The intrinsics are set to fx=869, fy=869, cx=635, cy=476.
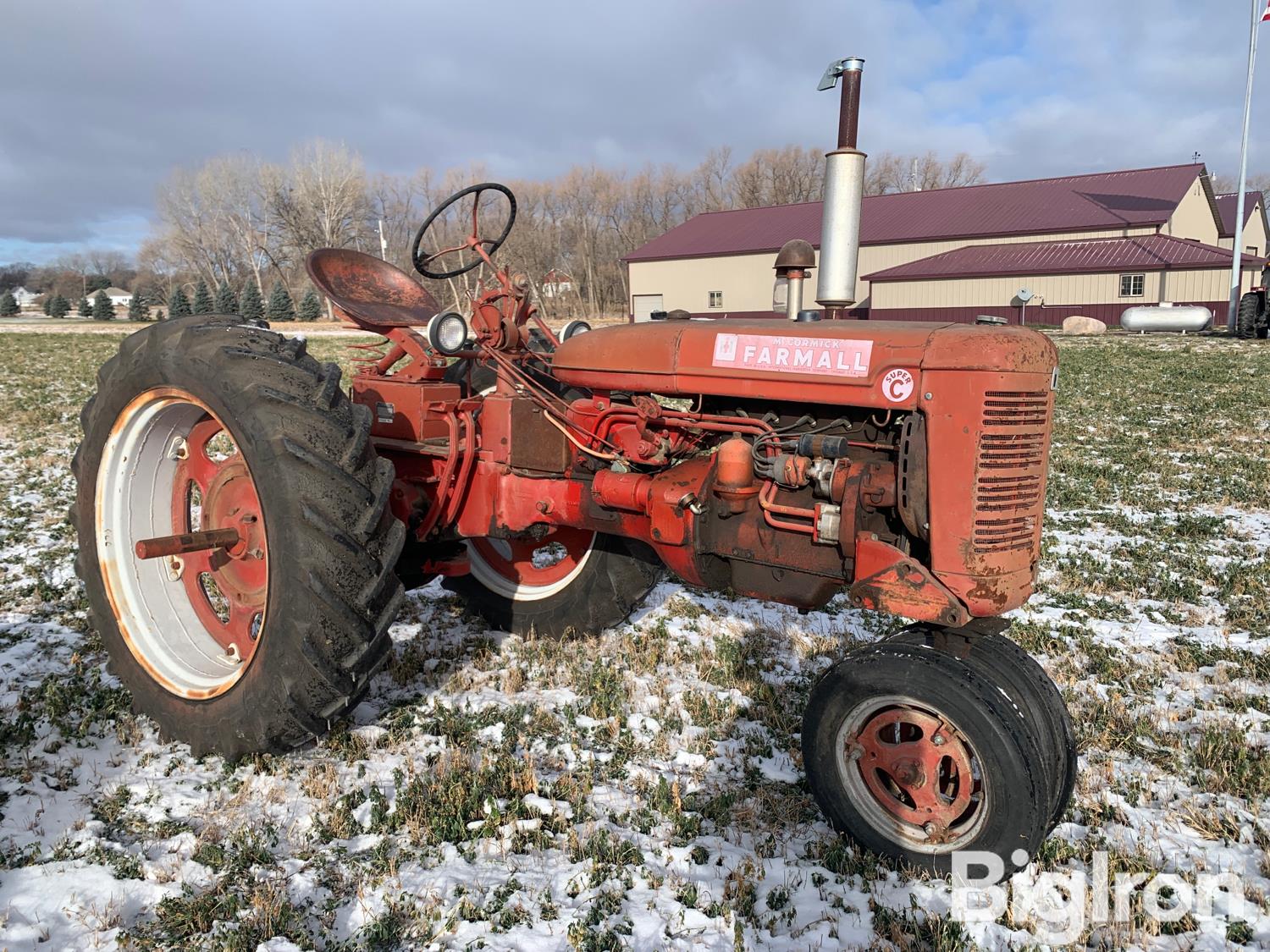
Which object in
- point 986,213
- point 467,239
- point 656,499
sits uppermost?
point 986,213

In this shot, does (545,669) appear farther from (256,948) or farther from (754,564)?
(256,948)

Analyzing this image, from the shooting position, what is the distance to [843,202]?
3.17 m

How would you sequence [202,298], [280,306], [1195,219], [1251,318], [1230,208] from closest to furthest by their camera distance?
[1251,318], [1195,219], [1230,208], [280,306], [202,298]

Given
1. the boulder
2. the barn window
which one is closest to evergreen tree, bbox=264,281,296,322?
the boulder

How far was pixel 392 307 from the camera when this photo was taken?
419 centimetres

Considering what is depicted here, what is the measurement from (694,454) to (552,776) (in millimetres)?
1250

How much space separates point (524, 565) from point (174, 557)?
1560mm

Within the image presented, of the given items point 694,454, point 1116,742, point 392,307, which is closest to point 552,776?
point 694,454

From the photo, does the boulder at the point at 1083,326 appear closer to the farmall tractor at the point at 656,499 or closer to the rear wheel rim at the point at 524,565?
the rear wheel rim at the point at 524,565

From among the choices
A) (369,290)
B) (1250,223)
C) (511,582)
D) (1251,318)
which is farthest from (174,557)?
(1250,223)

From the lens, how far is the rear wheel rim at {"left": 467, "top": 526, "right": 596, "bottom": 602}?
13.3ft

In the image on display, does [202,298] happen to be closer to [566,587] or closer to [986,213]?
[986,213]

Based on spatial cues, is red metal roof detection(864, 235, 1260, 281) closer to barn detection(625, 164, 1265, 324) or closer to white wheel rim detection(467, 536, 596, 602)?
barn detection(625, 164, 1265, 324)

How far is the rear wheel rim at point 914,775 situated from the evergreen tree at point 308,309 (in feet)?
154
